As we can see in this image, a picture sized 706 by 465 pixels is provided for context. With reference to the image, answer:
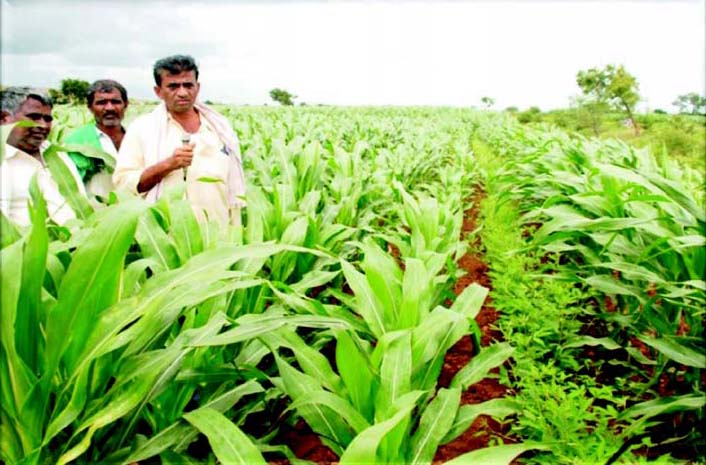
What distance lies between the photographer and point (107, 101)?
266 cm

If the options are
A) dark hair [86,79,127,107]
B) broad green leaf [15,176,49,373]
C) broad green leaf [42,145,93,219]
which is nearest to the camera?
broad green leaf [15,176,49,373]

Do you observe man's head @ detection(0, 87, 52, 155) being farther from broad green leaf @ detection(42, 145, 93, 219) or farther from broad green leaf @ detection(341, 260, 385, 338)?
broad green leaf @ detection(341, 260, 385, 338)

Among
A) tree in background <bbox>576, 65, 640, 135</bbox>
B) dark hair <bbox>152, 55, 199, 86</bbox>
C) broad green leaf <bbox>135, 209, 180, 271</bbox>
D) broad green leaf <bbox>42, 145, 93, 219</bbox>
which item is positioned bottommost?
broad green leaf <bbox>135, 209, 180, 271</bbox>

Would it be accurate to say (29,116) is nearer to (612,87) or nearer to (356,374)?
(356,374)

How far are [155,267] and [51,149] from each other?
550 mm

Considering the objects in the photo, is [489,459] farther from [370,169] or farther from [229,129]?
[370,169]

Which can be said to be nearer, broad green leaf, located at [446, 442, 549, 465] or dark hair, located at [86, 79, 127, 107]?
broad green leaf, located at [446, 442, 549, 465]

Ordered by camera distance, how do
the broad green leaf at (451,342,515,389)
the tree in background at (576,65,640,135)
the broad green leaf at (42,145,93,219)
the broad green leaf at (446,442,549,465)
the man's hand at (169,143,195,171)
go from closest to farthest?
1. the broad green leaf at (446,442,549,465)
2. the broad green leaf at (451,342,515,389)
3. the broad green leaf at (42,145,93,219)
4. the man's hand at (169,143,195,171)
5. the tree in background at (576,65,640,135)

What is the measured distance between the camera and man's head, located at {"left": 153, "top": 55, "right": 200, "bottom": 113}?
2.47 m

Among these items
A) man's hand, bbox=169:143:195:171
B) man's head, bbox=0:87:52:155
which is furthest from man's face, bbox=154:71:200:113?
man's head, bbox=0:87:52:155

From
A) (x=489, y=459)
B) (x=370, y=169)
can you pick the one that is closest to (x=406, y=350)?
(x=489, y=459)

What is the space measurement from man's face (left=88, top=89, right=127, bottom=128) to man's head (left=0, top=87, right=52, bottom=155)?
1.71ft

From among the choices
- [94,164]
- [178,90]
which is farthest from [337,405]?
[94,164]

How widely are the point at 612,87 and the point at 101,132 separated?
90.2ft
